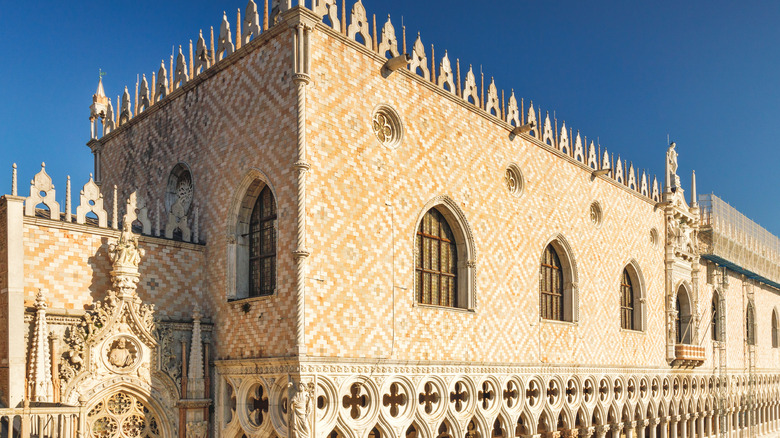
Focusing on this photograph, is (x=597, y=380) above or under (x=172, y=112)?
under

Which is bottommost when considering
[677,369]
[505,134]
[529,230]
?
[677,369]

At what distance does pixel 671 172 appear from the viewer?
1156 inches

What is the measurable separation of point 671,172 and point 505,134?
13556 mm

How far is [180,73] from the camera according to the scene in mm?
17125

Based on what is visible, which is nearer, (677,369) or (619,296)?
(619,296)

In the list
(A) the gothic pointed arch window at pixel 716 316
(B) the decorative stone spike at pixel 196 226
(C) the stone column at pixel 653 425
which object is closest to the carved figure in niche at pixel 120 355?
(B) the decorative stone spike at pixel 196 226

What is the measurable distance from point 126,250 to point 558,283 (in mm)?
13063

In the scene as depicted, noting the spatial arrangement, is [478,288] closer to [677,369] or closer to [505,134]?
[505,134]

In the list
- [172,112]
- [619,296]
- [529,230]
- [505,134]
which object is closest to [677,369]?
[619,296]

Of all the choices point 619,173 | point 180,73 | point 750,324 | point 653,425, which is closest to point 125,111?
point 180,73

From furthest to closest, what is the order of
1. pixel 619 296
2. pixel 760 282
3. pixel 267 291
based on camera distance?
pixel 760 282
pixel 619 296
pixel 267 291

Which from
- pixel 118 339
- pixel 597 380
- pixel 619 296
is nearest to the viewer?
pixel 118 339

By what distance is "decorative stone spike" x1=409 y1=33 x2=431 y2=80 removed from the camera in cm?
1620

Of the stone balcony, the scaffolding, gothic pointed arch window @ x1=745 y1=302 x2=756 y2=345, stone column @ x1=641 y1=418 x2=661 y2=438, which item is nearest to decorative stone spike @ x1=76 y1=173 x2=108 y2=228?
stone column @ x1=641 y1=418 x2=661 y2=438
